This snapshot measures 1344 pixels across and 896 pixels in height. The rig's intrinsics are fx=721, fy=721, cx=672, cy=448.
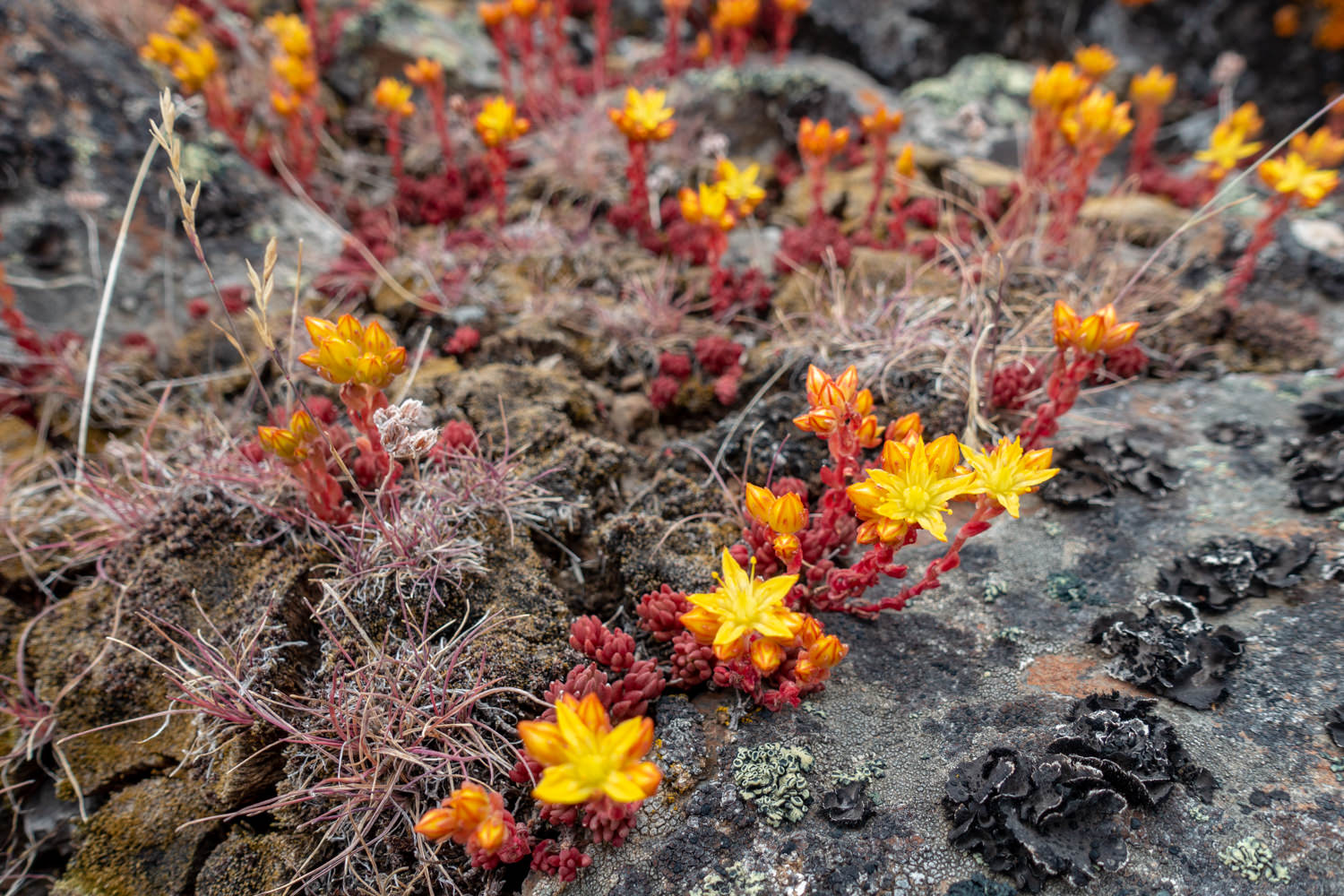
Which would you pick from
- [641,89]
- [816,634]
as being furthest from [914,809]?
[641,89]

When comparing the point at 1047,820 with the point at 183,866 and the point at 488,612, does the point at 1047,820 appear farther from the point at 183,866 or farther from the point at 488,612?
the point at 183,866

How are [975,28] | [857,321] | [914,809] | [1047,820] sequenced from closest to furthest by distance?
[1047,820] < [914,809] < [857,321] < [975,28]

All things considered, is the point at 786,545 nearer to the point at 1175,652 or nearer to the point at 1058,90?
the point at 1175,652

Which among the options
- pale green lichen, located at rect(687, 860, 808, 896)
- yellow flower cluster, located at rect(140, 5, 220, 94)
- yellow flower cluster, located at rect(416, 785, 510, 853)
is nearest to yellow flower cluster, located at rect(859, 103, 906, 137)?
pale green lichen, located at rect(687, 860, 808, 896)

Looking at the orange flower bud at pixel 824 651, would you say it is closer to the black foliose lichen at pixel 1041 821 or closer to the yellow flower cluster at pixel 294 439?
the black foliose lichen at pixel 1041 821

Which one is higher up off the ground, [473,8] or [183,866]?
[473,8]

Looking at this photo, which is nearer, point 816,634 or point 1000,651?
point 816,634

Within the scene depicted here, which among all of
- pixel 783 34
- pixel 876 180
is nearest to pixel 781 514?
pixel 876 180

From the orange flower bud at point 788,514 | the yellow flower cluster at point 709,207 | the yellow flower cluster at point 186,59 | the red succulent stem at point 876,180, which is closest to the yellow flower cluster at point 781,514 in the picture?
the orange flower bud at point 788,514
